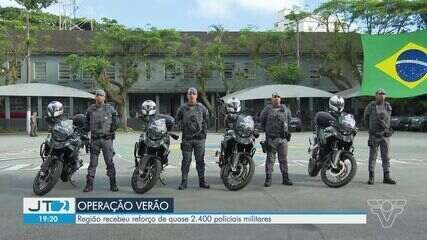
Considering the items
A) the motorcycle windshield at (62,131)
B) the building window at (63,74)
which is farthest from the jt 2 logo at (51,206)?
the building window at (63,74)

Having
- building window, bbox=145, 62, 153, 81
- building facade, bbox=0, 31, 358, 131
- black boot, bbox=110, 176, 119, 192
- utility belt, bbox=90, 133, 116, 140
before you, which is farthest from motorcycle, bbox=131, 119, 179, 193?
building facade, bbox=0, 31, 358, 131

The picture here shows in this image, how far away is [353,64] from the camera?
4866 centimetres

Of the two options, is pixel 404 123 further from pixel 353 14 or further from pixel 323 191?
pixel 323 191

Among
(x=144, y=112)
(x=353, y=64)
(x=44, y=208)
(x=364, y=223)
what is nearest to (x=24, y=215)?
(x=44, y=208)

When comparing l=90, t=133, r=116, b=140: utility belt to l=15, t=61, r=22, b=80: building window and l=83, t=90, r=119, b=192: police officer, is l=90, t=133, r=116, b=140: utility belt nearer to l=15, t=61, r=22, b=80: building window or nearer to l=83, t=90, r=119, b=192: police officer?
l=83, t=90, r=119, b=192: police officer

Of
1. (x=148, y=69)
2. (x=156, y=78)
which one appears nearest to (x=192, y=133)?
(x=148, y=69)

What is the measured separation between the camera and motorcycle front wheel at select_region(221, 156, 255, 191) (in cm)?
1172

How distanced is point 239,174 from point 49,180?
11.2ft

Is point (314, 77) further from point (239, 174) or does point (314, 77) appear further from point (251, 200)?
point (251, 200)

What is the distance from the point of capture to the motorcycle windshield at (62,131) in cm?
1170

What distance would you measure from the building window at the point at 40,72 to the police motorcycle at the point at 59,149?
41.9m

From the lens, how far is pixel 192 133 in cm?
1215

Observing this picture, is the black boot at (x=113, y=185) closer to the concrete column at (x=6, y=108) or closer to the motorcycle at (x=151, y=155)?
the motorcycle at (x=151, y=155)

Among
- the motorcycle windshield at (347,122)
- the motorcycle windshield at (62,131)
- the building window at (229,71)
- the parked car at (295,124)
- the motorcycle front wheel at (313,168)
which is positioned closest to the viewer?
the motorcycle windshield at (62,131)
